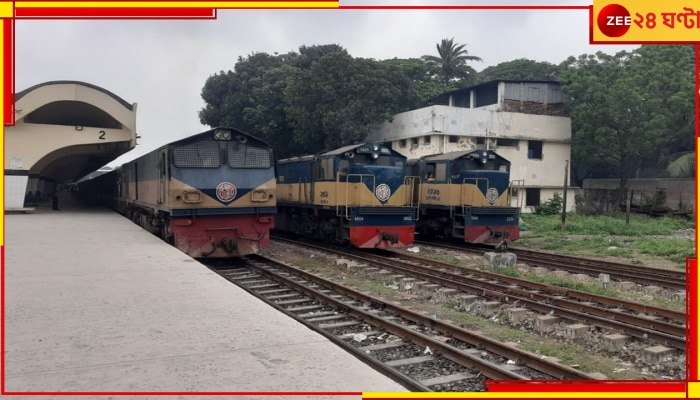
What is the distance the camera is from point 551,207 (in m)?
29.7

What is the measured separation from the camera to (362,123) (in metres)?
31.4

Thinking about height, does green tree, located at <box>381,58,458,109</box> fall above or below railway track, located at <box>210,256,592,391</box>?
above

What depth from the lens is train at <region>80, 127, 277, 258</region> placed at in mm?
11836

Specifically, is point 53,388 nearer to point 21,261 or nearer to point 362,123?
point 21,261

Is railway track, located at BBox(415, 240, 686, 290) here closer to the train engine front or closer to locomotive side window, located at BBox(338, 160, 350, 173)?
locomotive side window, located at BBox(338, 160, 350, 173)

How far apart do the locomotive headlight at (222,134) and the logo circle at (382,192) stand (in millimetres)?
4309

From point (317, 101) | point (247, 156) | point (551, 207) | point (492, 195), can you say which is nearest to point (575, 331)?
point (247, 156)

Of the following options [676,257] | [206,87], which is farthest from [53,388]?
[206,87]

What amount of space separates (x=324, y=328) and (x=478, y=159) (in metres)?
11.2

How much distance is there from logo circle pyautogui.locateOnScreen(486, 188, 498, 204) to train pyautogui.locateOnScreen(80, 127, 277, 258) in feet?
23.1

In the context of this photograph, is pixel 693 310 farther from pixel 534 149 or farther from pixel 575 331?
pixel 534 149

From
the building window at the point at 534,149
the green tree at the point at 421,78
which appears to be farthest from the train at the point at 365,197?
the green tree at the point at 421,78

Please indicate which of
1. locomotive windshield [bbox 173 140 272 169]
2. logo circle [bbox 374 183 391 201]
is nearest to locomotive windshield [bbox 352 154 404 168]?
logo circle [bbox 374 183 391 201]

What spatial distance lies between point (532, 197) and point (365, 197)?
19.6 m
